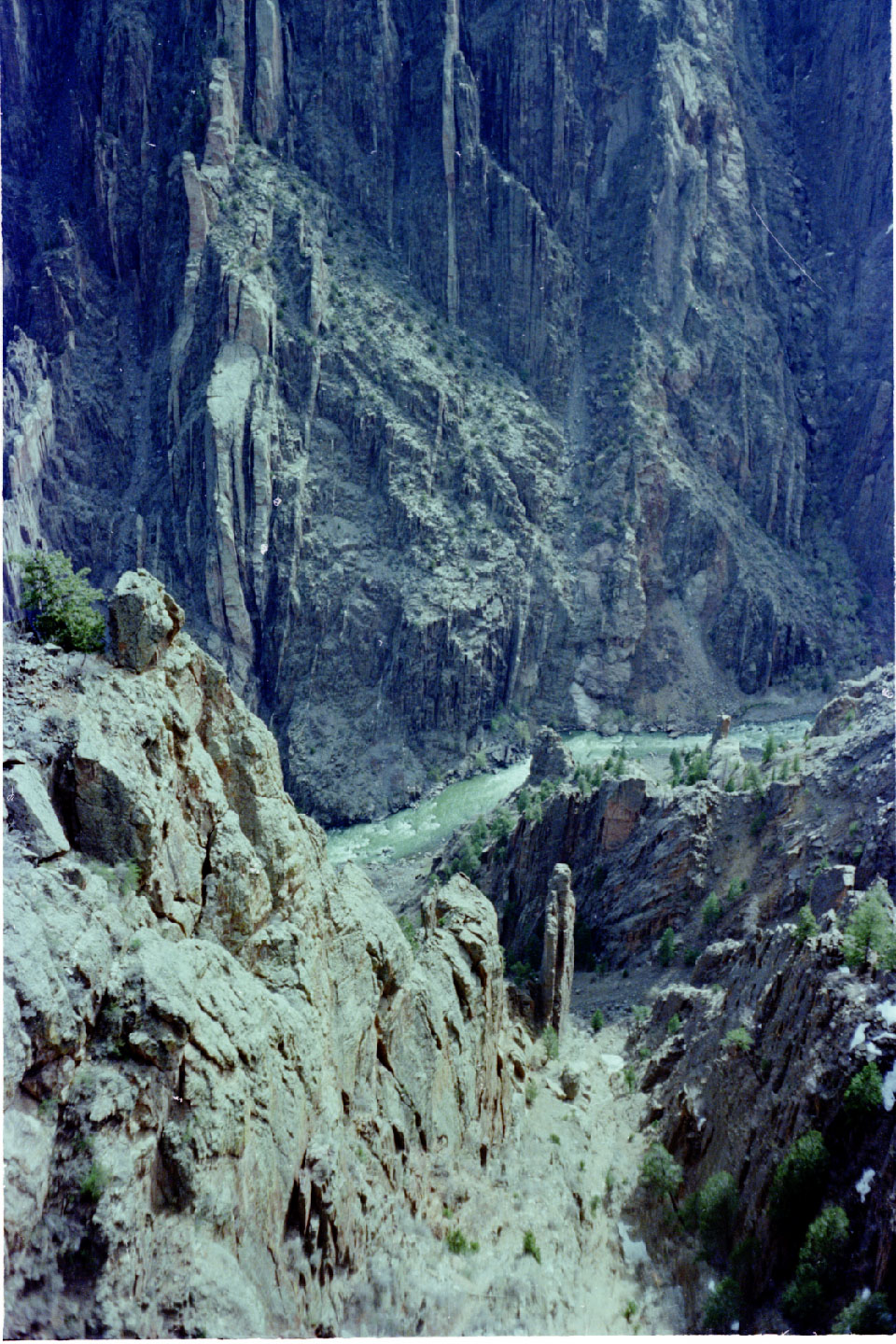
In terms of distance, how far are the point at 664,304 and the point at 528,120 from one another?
23.8 m

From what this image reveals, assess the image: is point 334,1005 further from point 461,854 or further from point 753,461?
point 753,461

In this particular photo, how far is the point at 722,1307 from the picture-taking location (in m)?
16.1

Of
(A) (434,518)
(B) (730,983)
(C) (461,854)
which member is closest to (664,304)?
(A) (434,518)

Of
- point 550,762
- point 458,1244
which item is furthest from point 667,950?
point 550,762

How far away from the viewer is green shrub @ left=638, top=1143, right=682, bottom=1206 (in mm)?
22953

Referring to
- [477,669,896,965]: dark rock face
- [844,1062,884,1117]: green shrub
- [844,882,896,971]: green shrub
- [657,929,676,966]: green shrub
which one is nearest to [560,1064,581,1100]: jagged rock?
[477,669,896,965]: dark rock face

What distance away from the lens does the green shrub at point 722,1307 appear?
1578 centimetres

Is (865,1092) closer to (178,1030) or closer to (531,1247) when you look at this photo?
(531,1247)

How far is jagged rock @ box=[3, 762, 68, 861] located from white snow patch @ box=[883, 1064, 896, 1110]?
13975 millimetres

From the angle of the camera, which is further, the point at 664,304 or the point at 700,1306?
the point at 664,304

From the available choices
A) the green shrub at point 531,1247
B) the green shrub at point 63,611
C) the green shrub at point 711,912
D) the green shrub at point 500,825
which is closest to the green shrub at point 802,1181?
the green shrub at point 531,1247

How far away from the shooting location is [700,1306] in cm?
1652

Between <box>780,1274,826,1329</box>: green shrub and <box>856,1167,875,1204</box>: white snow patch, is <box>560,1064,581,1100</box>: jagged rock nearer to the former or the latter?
<box>856,1167,875,1204</box>: white snow patch

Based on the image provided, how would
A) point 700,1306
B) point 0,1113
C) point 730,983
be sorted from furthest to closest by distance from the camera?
point 730,983, point 700,1306, point 0,1113
